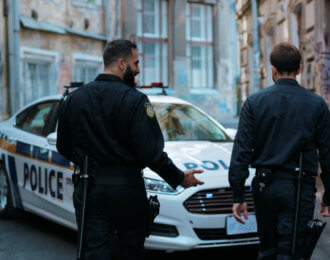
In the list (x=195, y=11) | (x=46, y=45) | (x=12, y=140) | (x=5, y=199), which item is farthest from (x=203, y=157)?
(x=195, y=11)

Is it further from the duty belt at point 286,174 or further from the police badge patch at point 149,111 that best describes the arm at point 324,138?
the police badge patch at point 149,111

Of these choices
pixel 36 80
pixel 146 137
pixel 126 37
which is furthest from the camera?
pixel 126 37

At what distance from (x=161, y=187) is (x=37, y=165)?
1794mm

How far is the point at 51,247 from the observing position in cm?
579

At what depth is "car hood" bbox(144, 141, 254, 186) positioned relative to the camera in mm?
5039

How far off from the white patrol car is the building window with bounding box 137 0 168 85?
1778 cm

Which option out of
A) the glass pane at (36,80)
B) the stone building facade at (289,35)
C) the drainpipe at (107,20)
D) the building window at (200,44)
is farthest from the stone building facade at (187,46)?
the glass pane at (36,80)

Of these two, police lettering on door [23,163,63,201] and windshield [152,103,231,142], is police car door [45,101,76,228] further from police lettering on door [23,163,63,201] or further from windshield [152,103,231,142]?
windshield [152,103,231,142]

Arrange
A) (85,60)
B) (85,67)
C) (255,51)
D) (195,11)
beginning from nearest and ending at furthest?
1. (255,51)
2. (85,60)
3. (85,67)
4. (195,11)

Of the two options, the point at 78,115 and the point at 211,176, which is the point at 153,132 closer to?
the point at 78,115

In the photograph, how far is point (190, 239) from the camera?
483 centimetres

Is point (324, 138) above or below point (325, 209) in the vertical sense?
above

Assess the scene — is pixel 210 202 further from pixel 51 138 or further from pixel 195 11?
pixel 195 11

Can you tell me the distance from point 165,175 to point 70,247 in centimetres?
270
